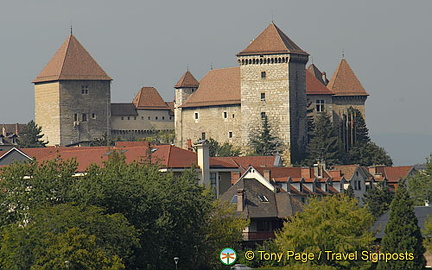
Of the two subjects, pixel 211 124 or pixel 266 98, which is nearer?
pixel 266 98

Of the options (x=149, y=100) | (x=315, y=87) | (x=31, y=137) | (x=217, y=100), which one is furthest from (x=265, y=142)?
(x=149, y=100)

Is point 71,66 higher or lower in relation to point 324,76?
higher

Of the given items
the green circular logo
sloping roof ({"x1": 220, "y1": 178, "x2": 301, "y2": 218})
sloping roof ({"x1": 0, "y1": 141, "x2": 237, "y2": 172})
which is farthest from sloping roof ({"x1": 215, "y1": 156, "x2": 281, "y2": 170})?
the green circular logo

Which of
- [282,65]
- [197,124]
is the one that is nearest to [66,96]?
[197,124]

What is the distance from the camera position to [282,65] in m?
134

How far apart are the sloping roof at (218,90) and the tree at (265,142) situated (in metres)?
6.36

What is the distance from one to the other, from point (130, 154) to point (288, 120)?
57402 mm

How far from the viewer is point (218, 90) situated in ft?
474

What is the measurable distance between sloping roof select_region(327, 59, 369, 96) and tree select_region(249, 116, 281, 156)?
1379 centimetres

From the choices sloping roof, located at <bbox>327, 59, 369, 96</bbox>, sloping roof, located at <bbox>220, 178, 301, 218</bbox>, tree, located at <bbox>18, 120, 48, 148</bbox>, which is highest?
sloping roof, located at <bbox>327, 59, 369, 96</bbox>

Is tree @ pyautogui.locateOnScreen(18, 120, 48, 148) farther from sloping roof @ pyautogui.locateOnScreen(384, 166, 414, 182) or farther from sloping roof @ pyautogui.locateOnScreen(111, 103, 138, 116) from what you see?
sloping roof @ pyautogui.locateOnScreen(384, 166, 414, 182)

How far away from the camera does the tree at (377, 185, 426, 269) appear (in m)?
62.6

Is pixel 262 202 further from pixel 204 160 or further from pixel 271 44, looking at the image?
pixel 271 44

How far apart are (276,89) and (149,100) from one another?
27.1 meters
